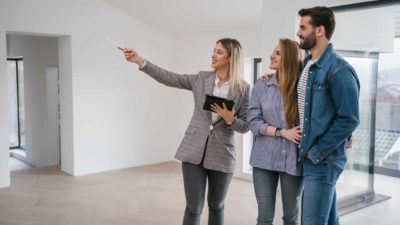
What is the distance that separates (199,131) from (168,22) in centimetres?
424

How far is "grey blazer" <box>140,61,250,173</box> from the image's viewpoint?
7.94ft

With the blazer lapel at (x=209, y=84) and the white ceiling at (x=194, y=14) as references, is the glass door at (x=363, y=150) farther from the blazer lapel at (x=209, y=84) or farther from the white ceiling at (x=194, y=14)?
the white ceiling at (x=194, y=14)

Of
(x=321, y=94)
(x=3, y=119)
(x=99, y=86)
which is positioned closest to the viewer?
(x=321, y=94)

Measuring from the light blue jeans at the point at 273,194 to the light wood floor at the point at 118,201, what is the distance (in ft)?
4.05

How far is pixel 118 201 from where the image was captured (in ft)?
15.2

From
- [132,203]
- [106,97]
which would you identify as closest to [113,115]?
[106,97]

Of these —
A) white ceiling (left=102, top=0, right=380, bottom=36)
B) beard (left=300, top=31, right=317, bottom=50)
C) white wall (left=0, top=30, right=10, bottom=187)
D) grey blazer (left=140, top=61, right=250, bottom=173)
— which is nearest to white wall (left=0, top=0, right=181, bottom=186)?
white wall (left=0, top=30, right=10, bottom=187)

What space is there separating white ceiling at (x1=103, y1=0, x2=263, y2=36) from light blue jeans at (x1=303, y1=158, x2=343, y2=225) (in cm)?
339

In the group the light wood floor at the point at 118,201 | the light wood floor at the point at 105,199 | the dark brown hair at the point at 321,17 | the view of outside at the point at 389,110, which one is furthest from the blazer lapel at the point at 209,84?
the light wood floor at the point at 105,199

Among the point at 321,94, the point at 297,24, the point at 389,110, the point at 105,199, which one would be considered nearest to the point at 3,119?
the point at 105,199

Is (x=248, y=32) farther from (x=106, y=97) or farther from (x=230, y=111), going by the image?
(x=230, y=111)

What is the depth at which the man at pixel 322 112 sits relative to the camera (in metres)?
1.78

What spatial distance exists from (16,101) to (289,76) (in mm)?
8266

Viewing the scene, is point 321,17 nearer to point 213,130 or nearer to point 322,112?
point 322,112
